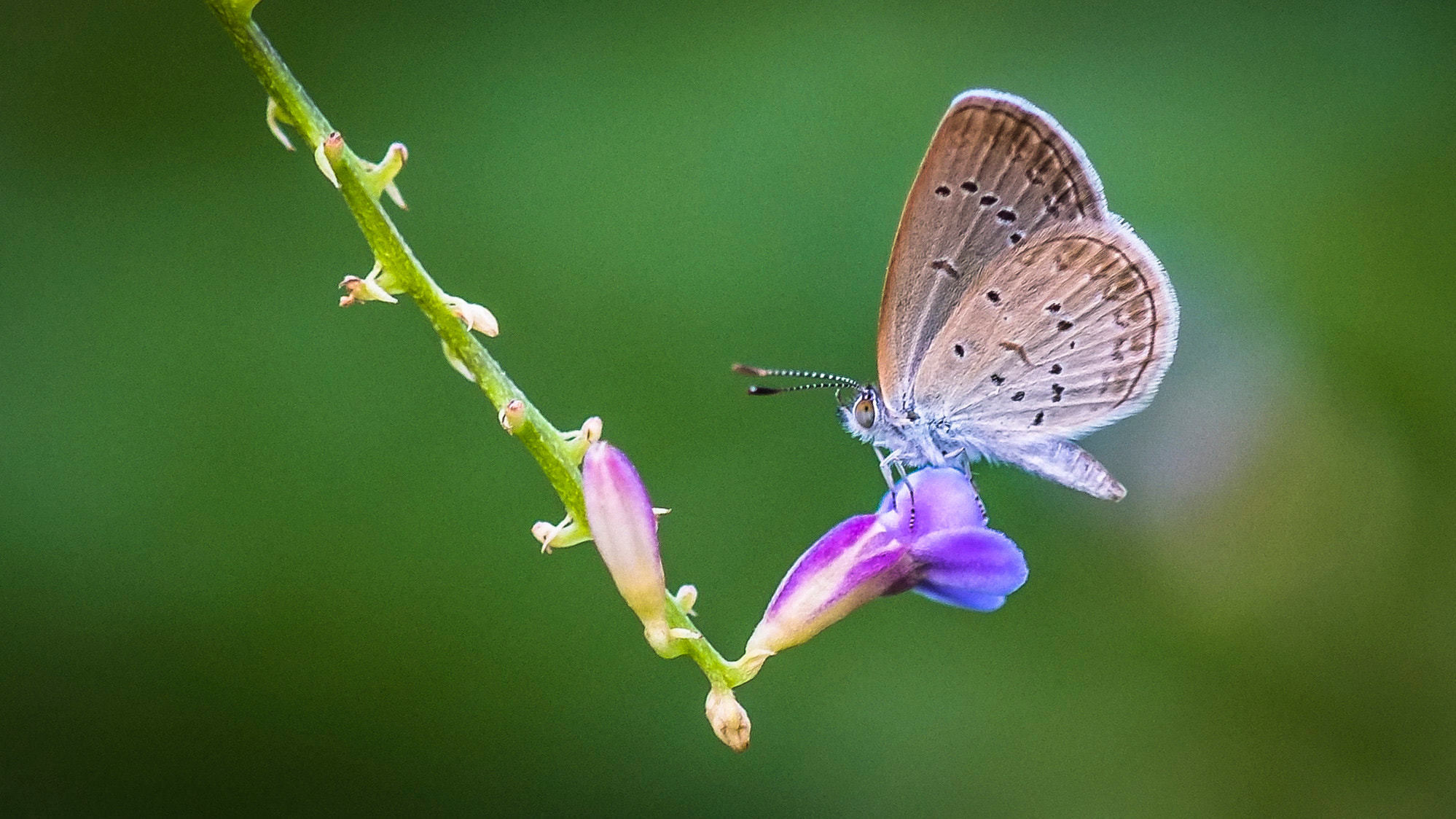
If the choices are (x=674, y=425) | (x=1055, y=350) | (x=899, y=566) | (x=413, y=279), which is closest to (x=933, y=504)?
(x=899, y=566)

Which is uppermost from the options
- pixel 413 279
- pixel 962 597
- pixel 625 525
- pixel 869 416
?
pixel 413 279

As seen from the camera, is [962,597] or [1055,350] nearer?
[962,597]

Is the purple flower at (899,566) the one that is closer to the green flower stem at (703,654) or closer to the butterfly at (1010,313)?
the green flower stem at (703,654)

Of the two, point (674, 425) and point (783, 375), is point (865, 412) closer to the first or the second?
point (783, 375)

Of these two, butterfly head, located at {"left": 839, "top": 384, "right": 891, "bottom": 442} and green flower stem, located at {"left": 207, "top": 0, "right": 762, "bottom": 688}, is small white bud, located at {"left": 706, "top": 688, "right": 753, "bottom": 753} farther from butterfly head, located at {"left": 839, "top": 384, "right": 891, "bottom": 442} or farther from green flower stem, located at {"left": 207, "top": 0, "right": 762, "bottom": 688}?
butterfly head, located at {"left": 839, "top": 384, "right": 891, "bottom": 442}

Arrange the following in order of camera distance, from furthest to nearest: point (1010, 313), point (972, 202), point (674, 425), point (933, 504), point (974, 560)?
point (674, 425) < point (1010, 313) < point (972, 202) < point (933, 504) < point (974, 560)

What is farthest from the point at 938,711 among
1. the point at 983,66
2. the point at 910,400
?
the point at 983,66
